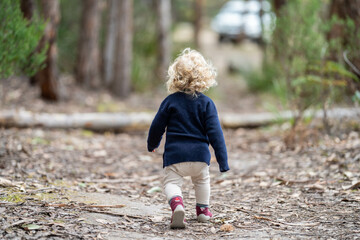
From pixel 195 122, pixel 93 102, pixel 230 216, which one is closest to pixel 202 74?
pixel 195 122

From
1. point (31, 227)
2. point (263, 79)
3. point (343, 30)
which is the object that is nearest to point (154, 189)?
point (31, 227)

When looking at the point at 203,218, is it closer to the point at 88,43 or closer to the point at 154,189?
the point at 154,189

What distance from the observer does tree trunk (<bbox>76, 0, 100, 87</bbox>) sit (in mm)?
11031

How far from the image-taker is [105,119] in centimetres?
805

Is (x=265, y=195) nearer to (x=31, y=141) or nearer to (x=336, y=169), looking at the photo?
(x=336, y=169)

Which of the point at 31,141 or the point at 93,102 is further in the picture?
the point at 93,102

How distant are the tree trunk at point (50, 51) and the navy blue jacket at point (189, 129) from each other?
504 cm

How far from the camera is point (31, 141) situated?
6.21 meters

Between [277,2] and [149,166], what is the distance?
30.0ft

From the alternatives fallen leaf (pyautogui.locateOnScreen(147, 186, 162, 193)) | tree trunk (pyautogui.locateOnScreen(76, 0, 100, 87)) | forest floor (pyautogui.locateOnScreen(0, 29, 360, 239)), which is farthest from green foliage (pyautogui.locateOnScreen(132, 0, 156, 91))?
fallen leaf (pyautogui.locateOnScreen(147, 186, 162, 193))

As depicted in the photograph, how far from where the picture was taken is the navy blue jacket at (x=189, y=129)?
3443 millimetres

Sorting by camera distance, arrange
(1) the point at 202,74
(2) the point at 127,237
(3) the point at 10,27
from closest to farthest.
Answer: (2) the point at 127,237 < (1) the point at 202,74 < (3) the point at 10,27

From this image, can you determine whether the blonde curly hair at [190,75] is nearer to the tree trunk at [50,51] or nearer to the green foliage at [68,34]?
the tree trunk at [50,51]

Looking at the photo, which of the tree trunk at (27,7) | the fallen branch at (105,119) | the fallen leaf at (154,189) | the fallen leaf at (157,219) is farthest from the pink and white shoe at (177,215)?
the tree trunk at (27,7)
